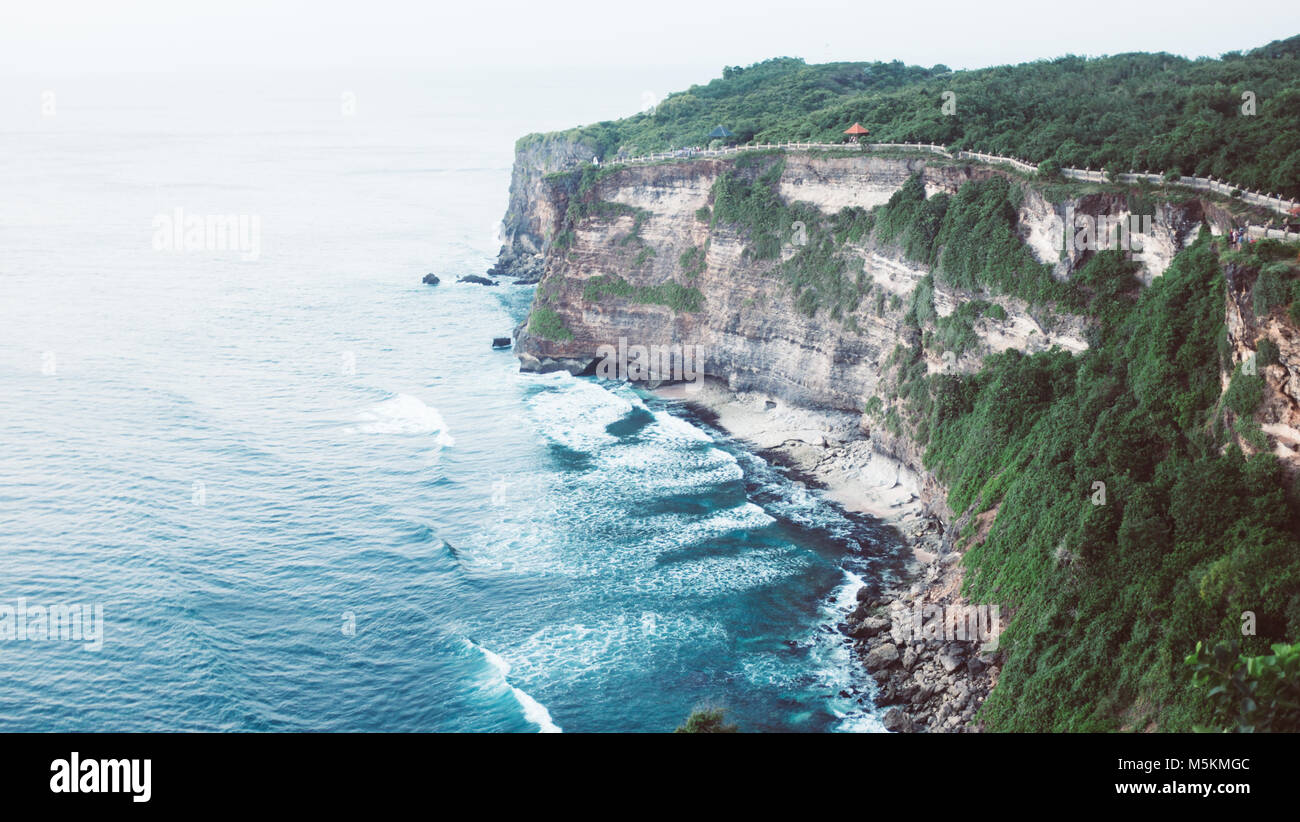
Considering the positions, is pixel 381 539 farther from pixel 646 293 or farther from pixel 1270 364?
pixel 1270 364

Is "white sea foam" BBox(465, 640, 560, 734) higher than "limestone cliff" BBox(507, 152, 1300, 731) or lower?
lower

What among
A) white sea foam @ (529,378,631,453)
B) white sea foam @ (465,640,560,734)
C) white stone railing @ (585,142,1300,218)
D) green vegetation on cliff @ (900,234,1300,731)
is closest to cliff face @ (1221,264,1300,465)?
green vegetation on cliff @ (900,234,1300,731)

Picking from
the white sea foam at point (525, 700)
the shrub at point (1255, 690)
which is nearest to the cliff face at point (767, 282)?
the shrub at point (1255, 690)

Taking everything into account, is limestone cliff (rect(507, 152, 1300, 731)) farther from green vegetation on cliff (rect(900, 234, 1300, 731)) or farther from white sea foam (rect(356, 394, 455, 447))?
white sea foam (rect(356, 394, 455, 447))

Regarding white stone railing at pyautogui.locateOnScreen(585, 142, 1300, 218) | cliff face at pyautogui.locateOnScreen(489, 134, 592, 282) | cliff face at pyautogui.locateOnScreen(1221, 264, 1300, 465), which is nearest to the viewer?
cliff face at pyautogui.locateOnScreen(1221, 264, 1300, 465)

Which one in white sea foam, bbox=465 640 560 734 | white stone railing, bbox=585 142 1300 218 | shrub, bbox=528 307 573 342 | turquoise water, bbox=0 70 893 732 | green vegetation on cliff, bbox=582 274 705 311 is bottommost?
white sea foam, bbox=465 640 560 734

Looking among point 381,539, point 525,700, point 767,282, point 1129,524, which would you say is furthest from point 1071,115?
point 525,700
